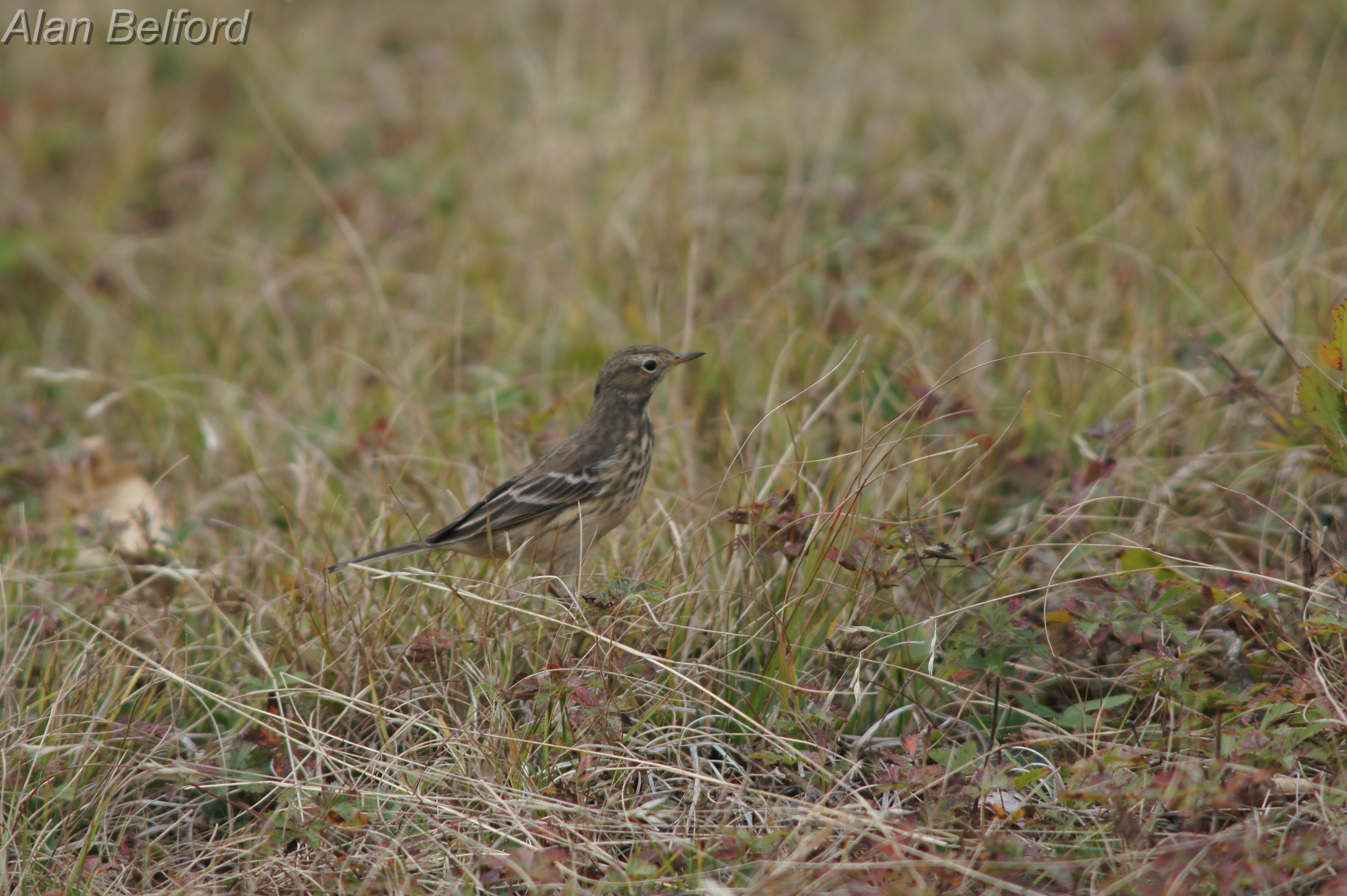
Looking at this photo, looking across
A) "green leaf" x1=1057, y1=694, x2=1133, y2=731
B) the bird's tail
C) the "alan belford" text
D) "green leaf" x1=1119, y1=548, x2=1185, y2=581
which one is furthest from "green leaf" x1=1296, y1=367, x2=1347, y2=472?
the "alan belford" text

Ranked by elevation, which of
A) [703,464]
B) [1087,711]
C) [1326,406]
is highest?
[1326,406]

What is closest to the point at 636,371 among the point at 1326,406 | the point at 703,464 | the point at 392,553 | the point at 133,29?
the point at 703,464

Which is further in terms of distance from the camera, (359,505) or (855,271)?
(855,271)

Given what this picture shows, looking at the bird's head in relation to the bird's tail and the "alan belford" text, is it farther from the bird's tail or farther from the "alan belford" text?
the "alan belford" text

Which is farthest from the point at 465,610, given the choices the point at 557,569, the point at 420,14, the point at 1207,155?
the point at 420,14

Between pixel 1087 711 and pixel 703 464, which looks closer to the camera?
pixel 1087 711

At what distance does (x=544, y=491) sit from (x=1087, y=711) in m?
1.93

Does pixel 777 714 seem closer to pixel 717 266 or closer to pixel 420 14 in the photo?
pixel 717 266

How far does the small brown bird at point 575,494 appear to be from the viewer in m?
4.19

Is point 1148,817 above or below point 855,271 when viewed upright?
below

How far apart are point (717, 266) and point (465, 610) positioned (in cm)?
286

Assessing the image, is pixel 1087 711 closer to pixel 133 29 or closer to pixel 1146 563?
pixel 1146 563

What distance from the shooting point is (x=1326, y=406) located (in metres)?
3.57

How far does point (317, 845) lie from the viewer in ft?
10.6
